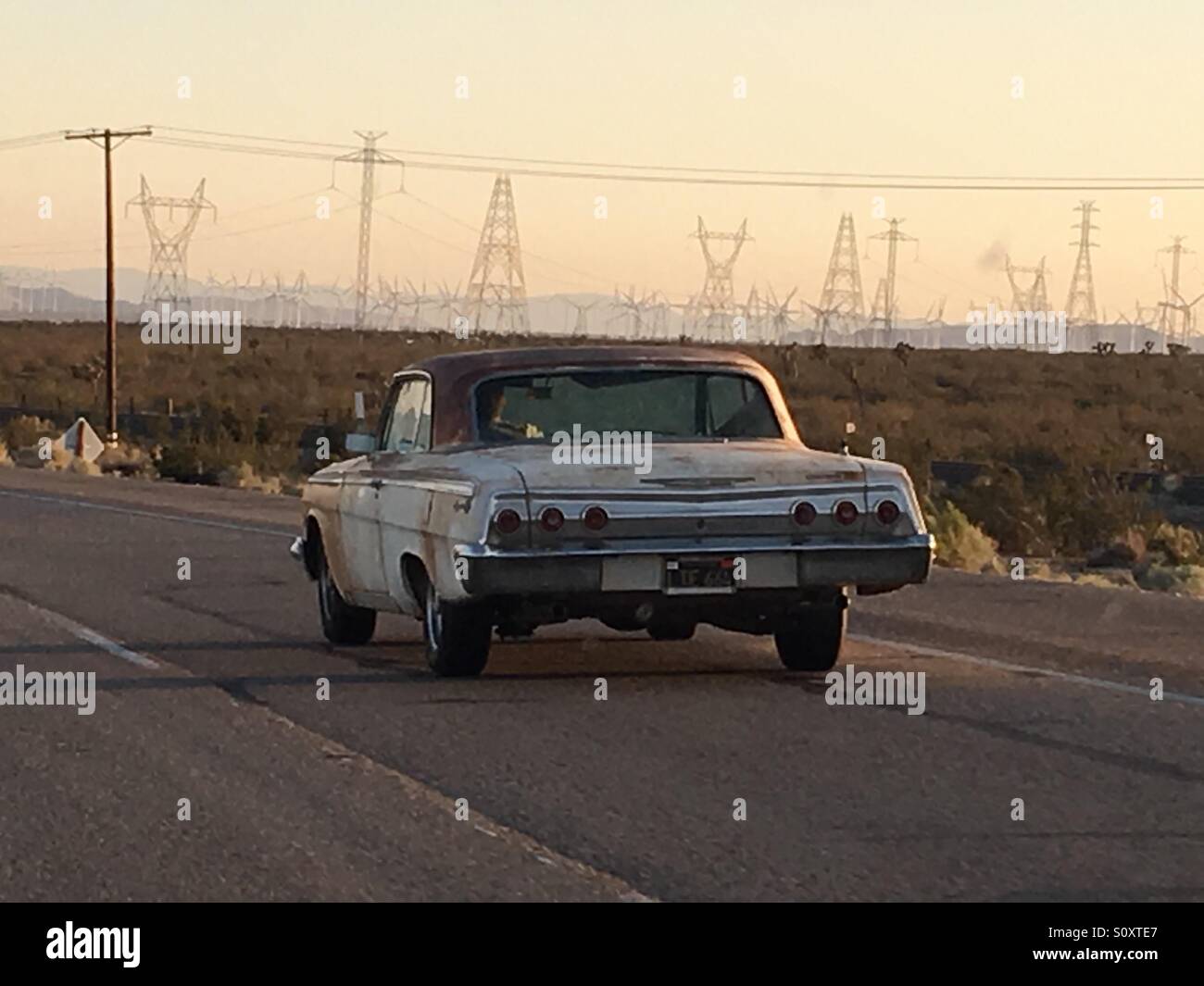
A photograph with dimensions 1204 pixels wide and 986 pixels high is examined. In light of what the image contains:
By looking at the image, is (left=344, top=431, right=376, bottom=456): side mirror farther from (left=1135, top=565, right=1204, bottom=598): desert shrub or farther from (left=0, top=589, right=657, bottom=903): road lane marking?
(left=1135, top=565, right=1204, bottom=598): desert shrub

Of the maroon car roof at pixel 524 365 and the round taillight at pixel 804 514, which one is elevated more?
the maroon car roof at pixel 524 365

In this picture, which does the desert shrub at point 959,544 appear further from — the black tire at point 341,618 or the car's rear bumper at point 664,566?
the car's rear bumper at point 664,566

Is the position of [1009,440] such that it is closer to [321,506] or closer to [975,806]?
[321,506]

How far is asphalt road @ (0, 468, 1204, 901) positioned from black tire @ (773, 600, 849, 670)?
142mm

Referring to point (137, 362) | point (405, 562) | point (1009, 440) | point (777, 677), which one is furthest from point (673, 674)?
point (137, 362)

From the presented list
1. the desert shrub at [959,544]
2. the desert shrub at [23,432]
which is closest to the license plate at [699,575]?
the desert shrub at [959,544]

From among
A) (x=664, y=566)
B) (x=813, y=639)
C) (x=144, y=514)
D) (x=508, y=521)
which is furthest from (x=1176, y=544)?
(x=508, y=521)

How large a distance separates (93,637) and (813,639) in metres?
4.65

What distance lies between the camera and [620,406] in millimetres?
12805

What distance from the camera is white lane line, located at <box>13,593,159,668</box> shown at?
13.5m

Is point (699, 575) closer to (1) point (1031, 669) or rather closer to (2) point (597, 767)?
(2) point (597, 767)

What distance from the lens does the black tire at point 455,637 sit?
11.9 metres

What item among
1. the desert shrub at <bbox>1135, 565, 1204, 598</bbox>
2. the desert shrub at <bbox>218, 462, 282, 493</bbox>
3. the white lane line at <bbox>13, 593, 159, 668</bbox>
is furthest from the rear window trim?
the desert shrub at <bbox>218, 462, 282, 493</bbox>

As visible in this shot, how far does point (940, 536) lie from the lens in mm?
24031
